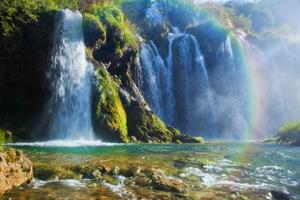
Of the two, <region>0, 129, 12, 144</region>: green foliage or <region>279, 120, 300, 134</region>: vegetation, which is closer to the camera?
<region>0, 129, 12, 144</region>: green foliage

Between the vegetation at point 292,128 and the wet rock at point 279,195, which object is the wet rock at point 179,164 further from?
the vegetation at point 292,128

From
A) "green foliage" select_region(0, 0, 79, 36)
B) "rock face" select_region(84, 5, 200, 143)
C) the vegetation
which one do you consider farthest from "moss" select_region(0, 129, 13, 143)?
the vegetation

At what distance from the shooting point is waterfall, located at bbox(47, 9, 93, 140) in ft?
119

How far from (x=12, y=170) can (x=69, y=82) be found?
2564 centimetres

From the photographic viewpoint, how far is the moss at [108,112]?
36.8 metres

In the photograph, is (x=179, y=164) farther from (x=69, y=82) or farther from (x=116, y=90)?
(x=116, y=90)

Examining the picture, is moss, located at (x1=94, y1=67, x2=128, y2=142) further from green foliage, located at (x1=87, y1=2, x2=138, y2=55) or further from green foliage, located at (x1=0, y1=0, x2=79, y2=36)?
green foliage, located at (x1=0, y1=0, x2=79, y2=36)

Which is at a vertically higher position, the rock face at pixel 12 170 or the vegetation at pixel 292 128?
the vegetation at pixel 292 128

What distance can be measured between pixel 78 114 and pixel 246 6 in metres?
115

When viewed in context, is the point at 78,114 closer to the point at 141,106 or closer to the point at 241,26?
the point at 141,106

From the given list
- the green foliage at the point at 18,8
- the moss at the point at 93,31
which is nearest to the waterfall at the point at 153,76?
the moss at the point at 93,31

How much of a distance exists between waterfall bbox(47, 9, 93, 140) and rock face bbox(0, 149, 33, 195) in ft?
73.1

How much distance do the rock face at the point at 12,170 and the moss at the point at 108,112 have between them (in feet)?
74.5

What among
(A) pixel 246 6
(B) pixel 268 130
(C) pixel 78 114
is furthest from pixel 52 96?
(A) pixel 246 6
